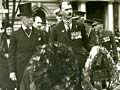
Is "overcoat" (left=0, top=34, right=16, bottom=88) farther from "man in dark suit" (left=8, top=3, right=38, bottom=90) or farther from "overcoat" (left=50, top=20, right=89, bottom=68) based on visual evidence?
"overcoat" (left=50, top=20, right=89, bottom=68)

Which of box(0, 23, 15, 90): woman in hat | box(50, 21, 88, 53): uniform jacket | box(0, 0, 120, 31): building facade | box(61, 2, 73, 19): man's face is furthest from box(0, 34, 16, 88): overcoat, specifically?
box(0, 0, 120, 31): building facade

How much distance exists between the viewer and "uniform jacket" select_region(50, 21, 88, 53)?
1012 cm

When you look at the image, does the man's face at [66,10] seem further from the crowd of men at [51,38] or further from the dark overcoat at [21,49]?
the dark overcoat at [21,49]

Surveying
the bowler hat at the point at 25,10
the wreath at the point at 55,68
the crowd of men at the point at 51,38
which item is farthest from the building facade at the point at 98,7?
the wreath at the point at 55,68

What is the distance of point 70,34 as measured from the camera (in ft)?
33.6

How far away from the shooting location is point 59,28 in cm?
1032

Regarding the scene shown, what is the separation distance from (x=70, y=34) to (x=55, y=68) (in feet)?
2.57

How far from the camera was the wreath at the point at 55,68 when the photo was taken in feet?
31.8

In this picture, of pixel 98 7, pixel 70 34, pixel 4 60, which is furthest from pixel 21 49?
pixel 98 7

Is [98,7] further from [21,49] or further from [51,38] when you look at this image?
[51,38]

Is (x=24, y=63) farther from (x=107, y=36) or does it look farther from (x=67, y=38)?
(x=107, y=36)

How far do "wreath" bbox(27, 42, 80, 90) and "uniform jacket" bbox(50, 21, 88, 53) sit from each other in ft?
0.69

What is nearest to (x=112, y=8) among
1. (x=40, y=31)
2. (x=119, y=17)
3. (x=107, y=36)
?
(x=119, y=17)

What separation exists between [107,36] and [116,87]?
357cm
